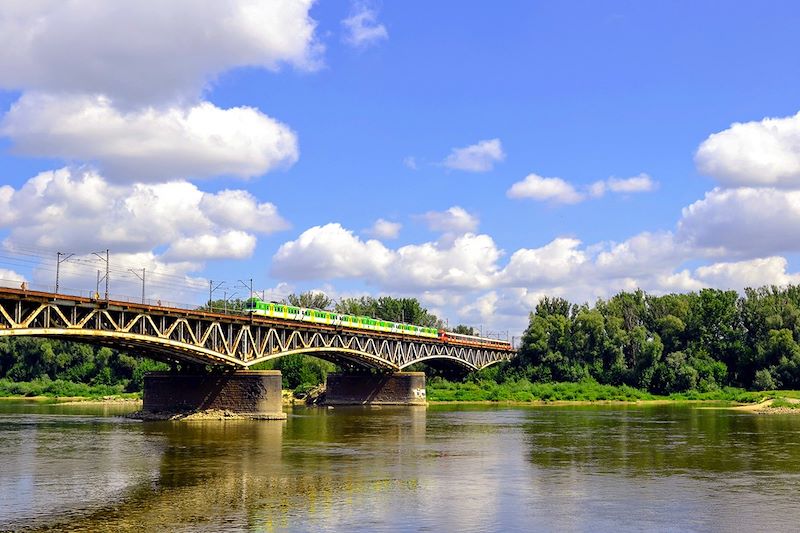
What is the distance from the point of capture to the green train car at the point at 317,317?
8606 cm

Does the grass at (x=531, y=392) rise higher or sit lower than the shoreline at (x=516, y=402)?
higher

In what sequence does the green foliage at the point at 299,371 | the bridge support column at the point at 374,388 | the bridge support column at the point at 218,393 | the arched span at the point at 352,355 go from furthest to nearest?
the green foliage at the point at 299,371 → the bridge support column at the point at 374,388 → the arched span at the point at 352,355 → the bridge support column at the point at 218,393

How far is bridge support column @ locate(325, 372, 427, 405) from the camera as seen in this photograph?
11388 cm

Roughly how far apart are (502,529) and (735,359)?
390ft

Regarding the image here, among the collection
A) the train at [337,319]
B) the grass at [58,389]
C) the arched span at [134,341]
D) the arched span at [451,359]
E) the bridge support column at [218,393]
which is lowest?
the grass at [58,389]

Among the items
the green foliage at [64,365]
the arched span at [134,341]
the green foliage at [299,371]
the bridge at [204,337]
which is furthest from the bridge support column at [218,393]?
the green foliage at [64,365]

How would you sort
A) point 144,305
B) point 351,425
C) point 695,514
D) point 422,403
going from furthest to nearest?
point 422,403, point 351,425, point 144,305, point 695,514

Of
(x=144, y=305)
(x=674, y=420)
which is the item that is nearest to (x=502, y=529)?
(x=144, y=305)

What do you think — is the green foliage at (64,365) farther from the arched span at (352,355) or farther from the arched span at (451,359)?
the arched span at (451,359)

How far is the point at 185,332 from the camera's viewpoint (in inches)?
2965

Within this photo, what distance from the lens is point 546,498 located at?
32188 millimetres

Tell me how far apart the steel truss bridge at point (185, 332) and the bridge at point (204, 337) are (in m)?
0.07

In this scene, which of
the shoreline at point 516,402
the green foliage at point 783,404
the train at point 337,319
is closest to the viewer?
the train at point 337,319

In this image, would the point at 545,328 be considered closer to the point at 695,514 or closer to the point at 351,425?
the point at 351,425
